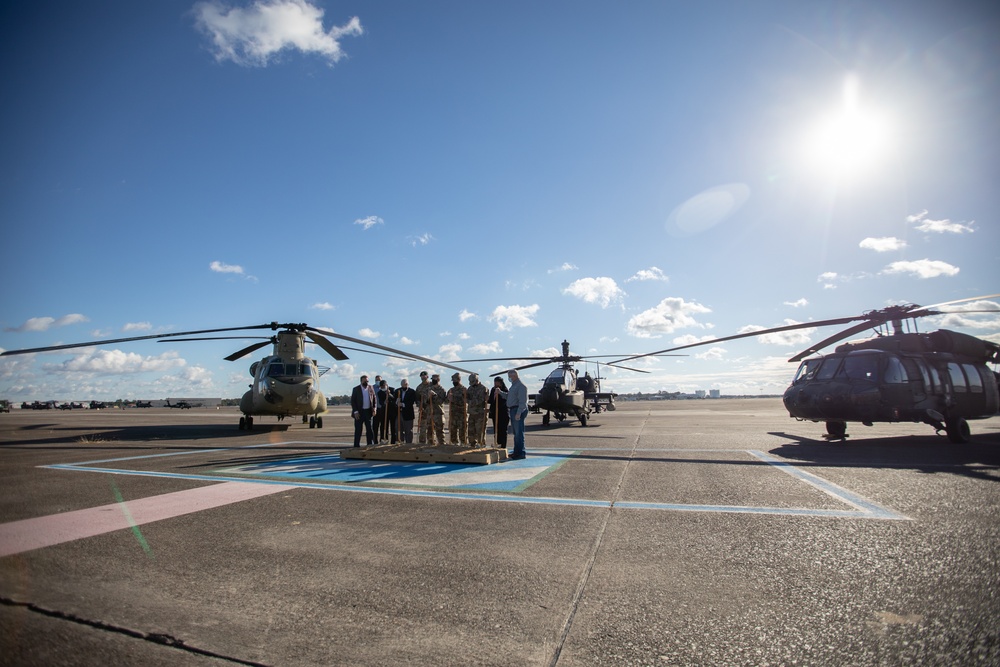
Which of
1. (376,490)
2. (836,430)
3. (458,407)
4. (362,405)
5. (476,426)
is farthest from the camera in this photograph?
(836,430)

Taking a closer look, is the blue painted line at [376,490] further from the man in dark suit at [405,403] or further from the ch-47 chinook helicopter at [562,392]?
the ch-47 chinook helicopter at [562,392]

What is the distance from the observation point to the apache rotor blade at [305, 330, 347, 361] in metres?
18.4

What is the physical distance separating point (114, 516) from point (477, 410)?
6.76 meters

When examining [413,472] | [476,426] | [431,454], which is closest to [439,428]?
[476,426]

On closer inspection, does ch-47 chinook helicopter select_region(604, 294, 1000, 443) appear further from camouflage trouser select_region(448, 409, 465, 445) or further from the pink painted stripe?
the pink painted stripe

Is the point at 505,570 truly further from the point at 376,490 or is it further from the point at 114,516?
the point at 114,516

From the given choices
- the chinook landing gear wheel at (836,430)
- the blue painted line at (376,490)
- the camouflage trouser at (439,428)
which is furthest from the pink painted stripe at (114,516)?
the chinook landing gear wheel at (836,430)

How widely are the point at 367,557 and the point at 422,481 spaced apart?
139 inches

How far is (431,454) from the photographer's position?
966 centimetres

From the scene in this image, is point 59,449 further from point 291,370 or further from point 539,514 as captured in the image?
point 539,514

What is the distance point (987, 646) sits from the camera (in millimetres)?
2480

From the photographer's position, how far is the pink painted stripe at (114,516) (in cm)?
450

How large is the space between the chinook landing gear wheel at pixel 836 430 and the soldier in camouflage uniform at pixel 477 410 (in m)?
9.99

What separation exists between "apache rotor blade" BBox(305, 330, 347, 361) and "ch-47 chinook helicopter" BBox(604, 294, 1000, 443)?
12.4m
